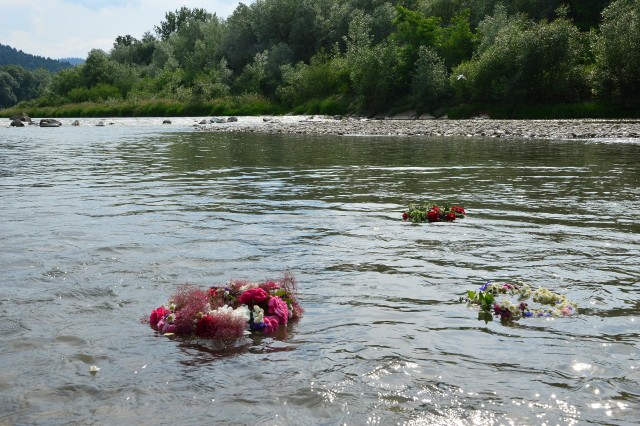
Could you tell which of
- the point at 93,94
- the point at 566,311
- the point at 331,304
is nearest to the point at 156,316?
the point at 331,304

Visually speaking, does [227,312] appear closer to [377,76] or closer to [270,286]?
[270,286]

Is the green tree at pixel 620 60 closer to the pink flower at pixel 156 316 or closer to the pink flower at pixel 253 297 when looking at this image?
the pink flower at pixel 253 297

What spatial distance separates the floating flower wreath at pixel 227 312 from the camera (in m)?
7.52

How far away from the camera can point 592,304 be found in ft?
28.0

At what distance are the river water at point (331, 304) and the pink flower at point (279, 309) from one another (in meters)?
0.28

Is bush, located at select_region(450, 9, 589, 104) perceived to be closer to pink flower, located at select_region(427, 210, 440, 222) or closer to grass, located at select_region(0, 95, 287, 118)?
grass, located at select_region(0, 95, 287, 118)

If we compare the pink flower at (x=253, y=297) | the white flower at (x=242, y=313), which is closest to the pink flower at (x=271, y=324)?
the white flower at (x=242, y=313)

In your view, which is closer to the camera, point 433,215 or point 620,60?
point 433,215

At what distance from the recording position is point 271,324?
25.2 ft

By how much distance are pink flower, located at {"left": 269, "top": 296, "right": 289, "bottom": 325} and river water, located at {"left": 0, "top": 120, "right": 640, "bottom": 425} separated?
11.0 inches

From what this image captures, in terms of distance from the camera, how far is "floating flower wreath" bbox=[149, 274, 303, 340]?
752 centimetres

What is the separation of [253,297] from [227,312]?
0.55m

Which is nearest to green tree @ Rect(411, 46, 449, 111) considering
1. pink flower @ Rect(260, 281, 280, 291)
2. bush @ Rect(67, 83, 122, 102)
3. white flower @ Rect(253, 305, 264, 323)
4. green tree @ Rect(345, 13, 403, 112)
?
green tree @ Rect(345, 13, 403, 112)

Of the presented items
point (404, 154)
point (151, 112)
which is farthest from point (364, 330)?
point (151, 112)
